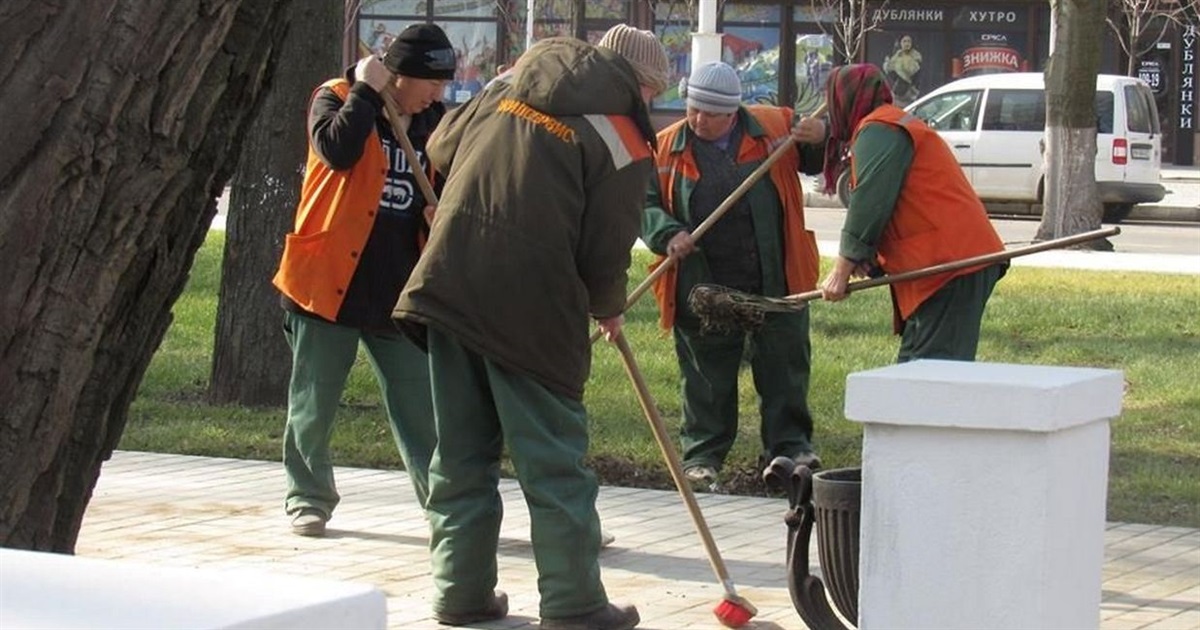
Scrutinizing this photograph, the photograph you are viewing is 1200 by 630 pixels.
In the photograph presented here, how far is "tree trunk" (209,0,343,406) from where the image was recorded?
1010cm

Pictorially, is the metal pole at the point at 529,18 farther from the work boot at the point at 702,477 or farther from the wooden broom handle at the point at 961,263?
the wooden broom handle at the point at 961,263

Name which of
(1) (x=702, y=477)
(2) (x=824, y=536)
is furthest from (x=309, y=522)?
(2) (x=824, y=536)

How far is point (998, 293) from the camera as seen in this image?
1505 cm

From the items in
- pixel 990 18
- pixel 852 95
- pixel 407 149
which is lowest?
pixel 407 149

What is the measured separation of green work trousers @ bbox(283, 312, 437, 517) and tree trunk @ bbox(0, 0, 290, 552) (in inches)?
130

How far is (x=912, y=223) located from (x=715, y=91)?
120 cm

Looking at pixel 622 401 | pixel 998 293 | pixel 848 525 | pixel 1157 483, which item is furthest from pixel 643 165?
pixel 998 293

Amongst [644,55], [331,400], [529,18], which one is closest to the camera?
[644,55]

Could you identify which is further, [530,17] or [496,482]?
[530,17]

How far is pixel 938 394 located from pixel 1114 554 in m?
3.15

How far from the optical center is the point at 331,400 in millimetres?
7133

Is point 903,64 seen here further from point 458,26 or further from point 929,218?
point 929,218

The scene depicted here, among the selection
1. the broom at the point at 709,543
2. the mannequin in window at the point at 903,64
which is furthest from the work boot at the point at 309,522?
the mannequin in window at the point at 903,64

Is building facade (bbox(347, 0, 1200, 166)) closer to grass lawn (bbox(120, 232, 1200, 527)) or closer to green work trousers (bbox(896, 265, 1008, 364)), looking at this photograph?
grass lawn (bbox(120, 232, 1200, 527))
